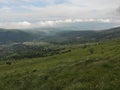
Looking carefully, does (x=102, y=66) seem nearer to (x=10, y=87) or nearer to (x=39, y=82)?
(x=39, y=82)

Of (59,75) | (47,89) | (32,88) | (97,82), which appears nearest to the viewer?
(97,82)

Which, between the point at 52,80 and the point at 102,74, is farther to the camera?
the point at 52,80

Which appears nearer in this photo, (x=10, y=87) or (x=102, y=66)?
(x=102, y=66)

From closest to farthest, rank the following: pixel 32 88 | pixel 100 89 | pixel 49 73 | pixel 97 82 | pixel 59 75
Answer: pixel 100 89
pixel 97 82
pixel 32 88
pixel 59 75
pixel 49 73

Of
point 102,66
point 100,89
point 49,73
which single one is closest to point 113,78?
point 100,89

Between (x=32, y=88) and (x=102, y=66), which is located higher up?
(x=102, y=66)

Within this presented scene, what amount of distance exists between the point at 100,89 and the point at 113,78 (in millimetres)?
5217

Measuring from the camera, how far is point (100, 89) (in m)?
34.3

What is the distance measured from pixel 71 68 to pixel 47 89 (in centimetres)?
1053

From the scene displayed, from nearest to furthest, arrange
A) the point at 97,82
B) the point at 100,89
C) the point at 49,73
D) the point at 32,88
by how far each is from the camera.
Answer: the point at 100,89
the point at 97,82
the point at 32,88
the point at 49,73

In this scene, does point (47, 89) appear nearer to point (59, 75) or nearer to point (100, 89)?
point (59, 75)

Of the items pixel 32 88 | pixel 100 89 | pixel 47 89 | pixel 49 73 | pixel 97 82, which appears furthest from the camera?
pixel 49 73

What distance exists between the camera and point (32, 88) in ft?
147

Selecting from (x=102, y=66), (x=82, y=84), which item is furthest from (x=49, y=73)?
(x=82, y=84)
